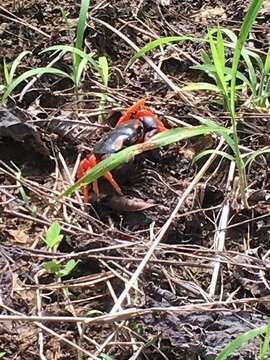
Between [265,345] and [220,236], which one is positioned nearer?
[265,345]

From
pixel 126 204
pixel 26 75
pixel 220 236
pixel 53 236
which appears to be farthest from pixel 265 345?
pixel 26 75

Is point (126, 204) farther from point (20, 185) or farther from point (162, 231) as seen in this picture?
point (20, 185)

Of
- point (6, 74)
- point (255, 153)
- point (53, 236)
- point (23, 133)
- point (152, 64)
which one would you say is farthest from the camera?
point (152, 64)

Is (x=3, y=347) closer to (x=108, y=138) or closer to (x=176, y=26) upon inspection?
(x=108, y=138)

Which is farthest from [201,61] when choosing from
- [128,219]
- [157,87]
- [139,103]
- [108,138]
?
[128,219]

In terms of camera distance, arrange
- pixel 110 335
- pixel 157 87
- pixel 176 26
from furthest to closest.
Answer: pixel 176 26 → pixel 157 87 → pixel 110 335

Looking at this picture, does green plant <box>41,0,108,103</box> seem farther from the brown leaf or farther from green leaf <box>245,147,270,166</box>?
green leaf <box>245,147,270,166</box>

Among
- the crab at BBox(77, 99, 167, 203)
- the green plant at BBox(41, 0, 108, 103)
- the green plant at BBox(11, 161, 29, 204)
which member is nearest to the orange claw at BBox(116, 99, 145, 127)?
the crab at BBox(77, 99, 167, 203)
